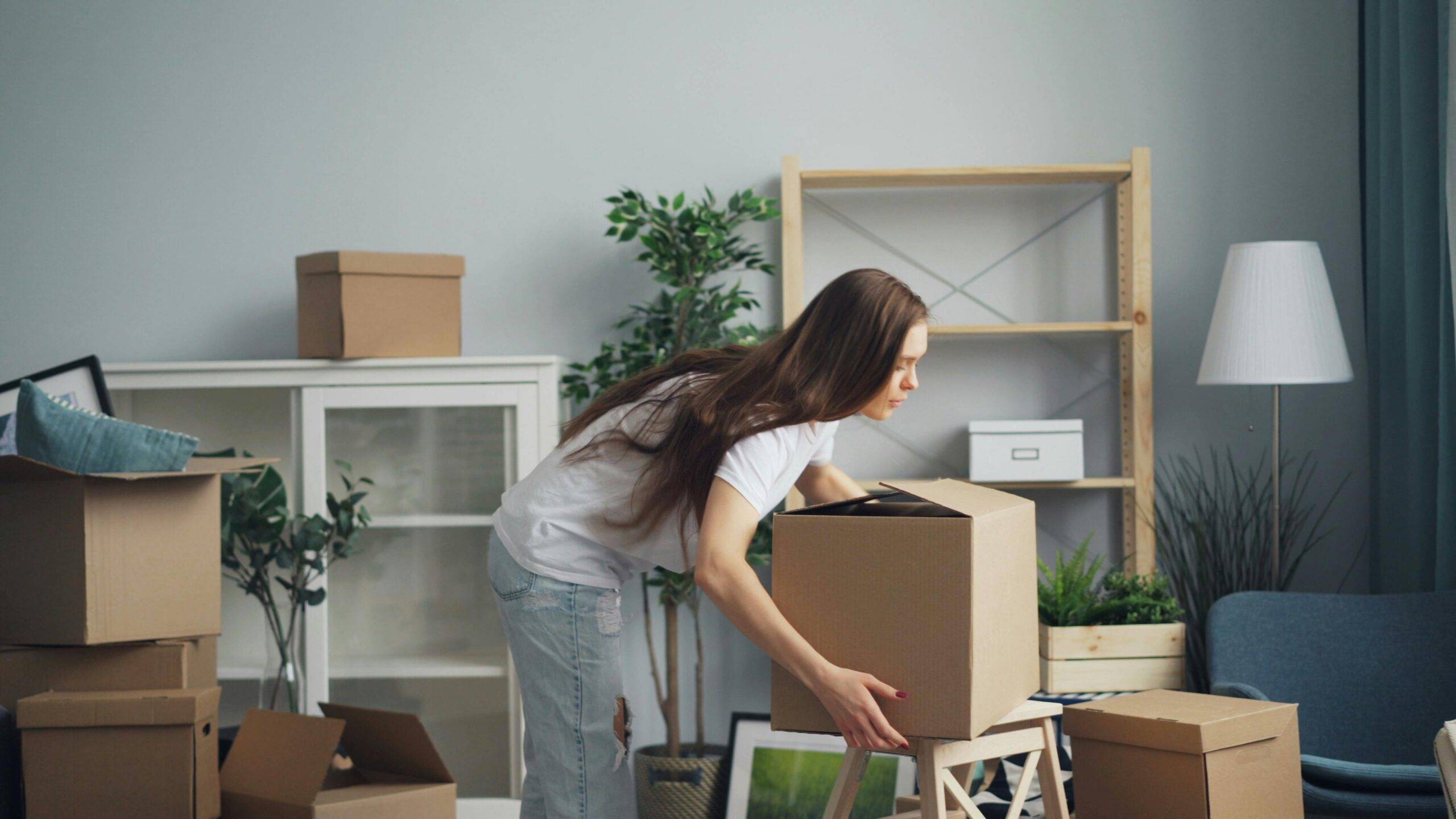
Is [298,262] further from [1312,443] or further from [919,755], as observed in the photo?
[1312,443]

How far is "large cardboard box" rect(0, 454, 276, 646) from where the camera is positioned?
5.98 ft

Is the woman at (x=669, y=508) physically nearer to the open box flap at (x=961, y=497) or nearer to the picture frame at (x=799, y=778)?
the open box flap at (x=961, y=497)

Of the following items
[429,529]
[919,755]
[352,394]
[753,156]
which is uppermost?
[753,156]

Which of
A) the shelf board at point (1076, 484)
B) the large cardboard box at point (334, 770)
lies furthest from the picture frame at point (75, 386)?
the shelf board at point (1076, 484)

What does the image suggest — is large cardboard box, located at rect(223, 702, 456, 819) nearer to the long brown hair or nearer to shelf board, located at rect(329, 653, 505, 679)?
shelf board, located at rect(329, 653, 505, 679)

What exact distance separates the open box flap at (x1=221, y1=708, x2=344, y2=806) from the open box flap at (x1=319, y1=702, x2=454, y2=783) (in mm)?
100

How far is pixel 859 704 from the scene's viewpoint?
1282 millimetres

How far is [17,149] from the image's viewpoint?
290 cm

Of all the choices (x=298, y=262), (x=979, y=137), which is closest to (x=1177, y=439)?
(x=979, y=137)

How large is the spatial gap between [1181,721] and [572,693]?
83 cm

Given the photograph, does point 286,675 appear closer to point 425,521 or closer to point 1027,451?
point 425,521

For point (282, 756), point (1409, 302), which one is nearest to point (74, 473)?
point (282, 756)

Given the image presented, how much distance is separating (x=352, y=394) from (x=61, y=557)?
761mm

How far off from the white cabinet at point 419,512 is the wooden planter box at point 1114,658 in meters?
1.20
